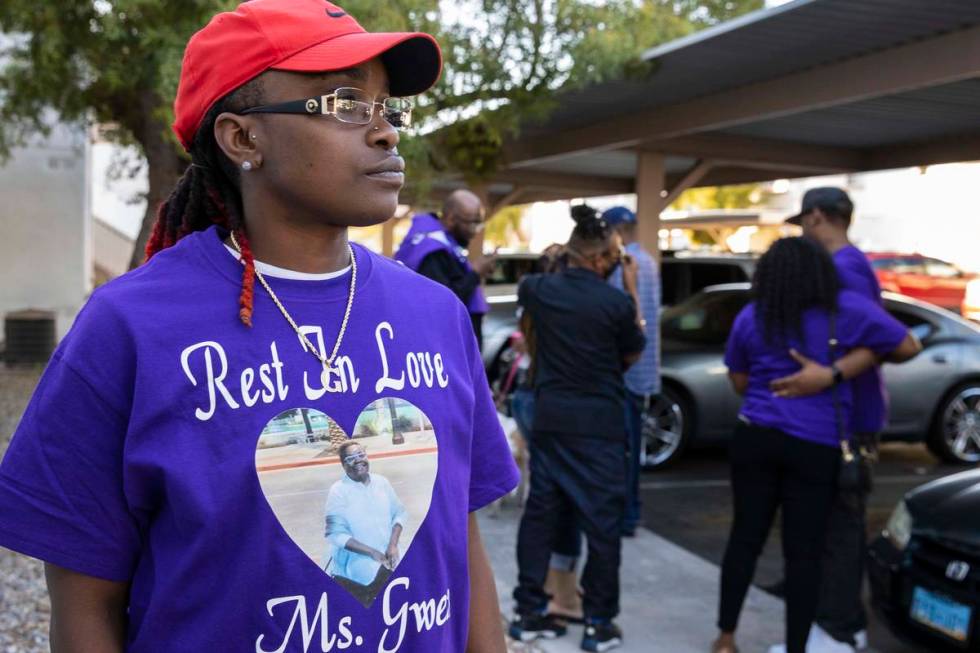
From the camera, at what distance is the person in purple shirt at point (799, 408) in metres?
4.04

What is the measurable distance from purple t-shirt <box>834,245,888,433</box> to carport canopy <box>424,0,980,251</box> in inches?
119

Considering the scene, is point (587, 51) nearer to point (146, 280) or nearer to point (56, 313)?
point (146, 280)

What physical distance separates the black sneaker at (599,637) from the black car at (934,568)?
1.15 meters

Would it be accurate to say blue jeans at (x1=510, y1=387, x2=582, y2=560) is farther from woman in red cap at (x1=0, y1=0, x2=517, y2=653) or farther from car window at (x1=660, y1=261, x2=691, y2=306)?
car window at (x1=660, y1=261, x2=691, y2=306)

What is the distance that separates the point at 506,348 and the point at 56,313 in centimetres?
825

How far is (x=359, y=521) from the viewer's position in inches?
56.7

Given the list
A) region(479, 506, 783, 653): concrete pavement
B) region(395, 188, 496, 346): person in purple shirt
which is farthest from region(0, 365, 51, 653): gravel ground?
region(395, 188, 496, 346): person in purple shirt

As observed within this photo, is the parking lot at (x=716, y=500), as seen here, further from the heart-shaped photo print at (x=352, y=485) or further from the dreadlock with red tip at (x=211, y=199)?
the dreadlock with red tip at (x=211, y=199)

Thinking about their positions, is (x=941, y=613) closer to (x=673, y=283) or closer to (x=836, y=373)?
(x=836, y=373)

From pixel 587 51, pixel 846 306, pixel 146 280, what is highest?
pixel 587 51

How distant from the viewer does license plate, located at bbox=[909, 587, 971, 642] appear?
3.96 metres

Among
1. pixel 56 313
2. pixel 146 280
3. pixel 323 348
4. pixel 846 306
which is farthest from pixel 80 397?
pixel 56 313

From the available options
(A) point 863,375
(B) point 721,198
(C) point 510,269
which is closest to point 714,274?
(C) point 510,269

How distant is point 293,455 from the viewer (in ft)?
4.57
